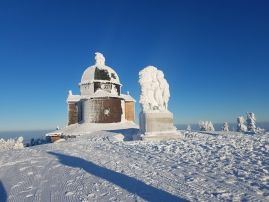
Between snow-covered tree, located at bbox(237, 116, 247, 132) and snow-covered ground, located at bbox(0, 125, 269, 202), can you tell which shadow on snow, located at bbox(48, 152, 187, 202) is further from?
snow-covered tree, located at bbox(237, 116, 247, 132)

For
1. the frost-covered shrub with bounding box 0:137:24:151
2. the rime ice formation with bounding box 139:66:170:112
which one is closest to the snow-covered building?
the frost-covered shrub with bounding box 0:137:24:151

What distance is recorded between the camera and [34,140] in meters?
52.3

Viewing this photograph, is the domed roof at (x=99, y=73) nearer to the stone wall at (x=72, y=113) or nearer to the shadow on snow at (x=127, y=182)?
the stone wall at (x=72, y=113)

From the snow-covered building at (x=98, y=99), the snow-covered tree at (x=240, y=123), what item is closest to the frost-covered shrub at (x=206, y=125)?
the snow-covered tree at (x=240, y=123)

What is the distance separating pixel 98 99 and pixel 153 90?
1981 cm

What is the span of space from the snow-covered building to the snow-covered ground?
26.3 metres

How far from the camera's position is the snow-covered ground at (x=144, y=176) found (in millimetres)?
7559

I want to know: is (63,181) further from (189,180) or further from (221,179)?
(221,179)

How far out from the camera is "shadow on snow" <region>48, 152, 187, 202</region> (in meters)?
7.35

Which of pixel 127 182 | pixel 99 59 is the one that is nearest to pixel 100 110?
pixel 99 59

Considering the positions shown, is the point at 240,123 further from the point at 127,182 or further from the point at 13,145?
the point at 13,145

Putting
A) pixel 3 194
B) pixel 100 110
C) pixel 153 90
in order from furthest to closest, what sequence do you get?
1. pixel 100 110
2. pixel 153 90
3. pixel 3 194

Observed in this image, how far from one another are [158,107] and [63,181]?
13.4m

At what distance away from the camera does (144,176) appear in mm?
9484
